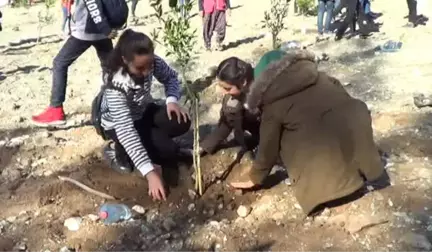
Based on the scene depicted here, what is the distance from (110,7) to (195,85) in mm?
Answer: 1807

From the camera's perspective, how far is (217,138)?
497 cm

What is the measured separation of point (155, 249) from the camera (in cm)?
387

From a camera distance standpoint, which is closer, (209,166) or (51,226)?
(51,226)

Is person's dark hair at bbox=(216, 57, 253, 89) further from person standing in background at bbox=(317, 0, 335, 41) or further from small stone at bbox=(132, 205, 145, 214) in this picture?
person standing in background at bbox=(317, 0, 335, 41)

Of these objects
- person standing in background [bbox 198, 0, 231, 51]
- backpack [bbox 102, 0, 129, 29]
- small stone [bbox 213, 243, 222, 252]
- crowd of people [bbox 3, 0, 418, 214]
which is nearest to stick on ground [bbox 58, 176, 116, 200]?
crowd of people [bbox 3, 0, 418, 214]

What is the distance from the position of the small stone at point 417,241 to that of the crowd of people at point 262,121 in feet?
1.36

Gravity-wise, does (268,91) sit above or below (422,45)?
above

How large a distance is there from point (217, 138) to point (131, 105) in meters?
0.72

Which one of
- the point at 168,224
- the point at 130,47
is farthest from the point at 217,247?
the point at 130,47

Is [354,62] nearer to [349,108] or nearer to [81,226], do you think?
[349,108]

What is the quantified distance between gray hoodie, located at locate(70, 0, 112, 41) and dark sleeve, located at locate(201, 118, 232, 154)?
1.46 metres

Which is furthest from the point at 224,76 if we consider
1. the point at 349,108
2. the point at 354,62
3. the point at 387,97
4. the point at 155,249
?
the point at 354,62

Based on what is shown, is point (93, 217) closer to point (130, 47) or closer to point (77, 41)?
point (130, 47)

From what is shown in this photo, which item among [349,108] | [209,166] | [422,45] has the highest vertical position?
[349,108]
